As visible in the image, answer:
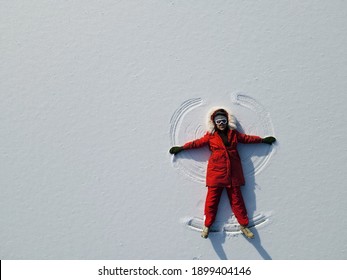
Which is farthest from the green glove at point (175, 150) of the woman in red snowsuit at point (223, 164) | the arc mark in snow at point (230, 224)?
the arc mark in snow at point (230, 224)

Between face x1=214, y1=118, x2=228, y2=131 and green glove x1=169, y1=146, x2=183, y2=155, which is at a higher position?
face x1=214, y1=118, x2=228, y2=131

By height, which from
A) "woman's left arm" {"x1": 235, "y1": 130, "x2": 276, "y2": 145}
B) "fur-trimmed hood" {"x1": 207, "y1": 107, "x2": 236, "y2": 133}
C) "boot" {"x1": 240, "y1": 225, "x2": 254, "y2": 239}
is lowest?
"boot" {"x1": 240, "y1": 225, "x2": 254, "y2": 239}

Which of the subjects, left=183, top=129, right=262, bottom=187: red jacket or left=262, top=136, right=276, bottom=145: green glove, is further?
left=262, top=136, right=276, bottom=145: green glove

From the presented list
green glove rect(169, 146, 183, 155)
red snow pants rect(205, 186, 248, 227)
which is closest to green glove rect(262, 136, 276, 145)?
red snow pants rect(205, 186, 248, 227)

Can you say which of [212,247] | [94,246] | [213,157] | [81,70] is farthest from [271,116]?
[94,246]

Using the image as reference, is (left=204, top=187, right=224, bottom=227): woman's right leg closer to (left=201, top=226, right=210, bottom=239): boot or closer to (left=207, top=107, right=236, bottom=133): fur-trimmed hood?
(left=201, top=226, right=210, bottom=239): boot

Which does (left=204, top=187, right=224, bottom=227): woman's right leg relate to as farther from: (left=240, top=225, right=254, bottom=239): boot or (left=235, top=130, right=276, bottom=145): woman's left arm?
(left=235, top=130, right=276, bottom=145): woman's left arm
